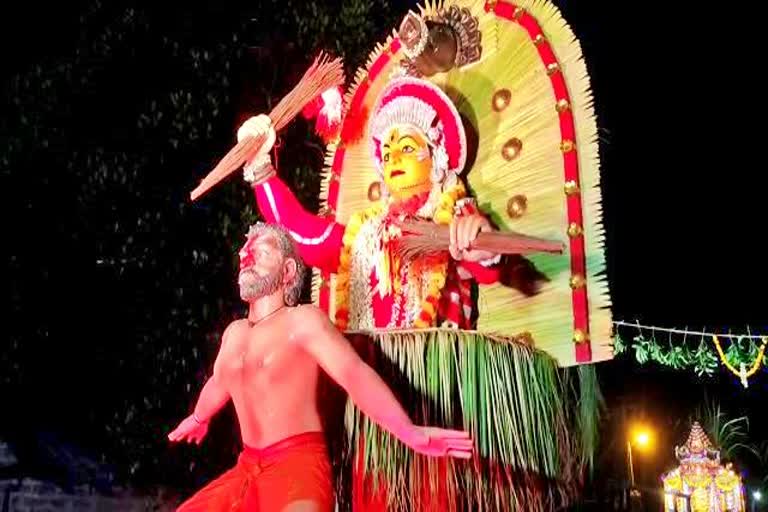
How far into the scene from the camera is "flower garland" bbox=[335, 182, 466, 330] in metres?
3.78

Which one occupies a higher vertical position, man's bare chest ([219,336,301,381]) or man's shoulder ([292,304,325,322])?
man's shoulder ([292,304,325,322])

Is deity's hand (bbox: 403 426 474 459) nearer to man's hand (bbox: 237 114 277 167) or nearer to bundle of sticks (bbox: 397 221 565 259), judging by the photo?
bundle of sticks (bbox: 397 221 565 259)

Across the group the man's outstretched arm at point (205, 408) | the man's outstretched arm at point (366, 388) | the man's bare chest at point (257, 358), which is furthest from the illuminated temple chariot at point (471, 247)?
the man's outstretched arm at point (205, 408)

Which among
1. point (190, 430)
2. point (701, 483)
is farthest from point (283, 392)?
point (701, 483)

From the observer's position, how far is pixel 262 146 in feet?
14.1

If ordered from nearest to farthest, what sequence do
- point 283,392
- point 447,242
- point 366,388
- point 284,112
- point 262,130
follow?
1. point 366,388
2. point 283,392
3. point 447,242
4. point 262,130
5. point 284,112

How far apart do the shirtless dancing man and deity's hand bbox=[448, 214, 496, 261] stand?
1.99 feet

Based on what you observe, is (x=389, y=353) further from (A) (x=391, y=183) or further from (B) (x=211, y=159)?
(B) (x=211, y=159)

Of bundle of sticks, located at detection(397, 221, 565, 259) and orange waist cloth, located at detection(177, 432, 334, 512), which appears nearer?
orange waist cloth, located at detection(177, 432, 334, 512)

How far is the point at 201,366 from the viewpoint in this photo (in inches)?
193

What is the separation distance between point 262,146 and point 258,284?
1.24 metres

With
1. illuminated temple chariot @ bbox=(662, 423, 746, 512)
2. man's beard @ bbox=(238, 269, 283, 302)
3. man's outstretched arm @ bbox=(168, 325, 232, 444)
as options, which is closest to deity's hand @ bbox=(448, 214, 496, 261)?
man's beard @ bbox=(238, 269, 283, 302)

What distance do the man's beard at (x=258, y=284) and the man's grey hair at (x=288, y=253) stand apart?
5cm

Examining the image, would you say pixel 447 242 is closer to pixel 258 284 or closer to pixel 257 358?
pixel 258 284
